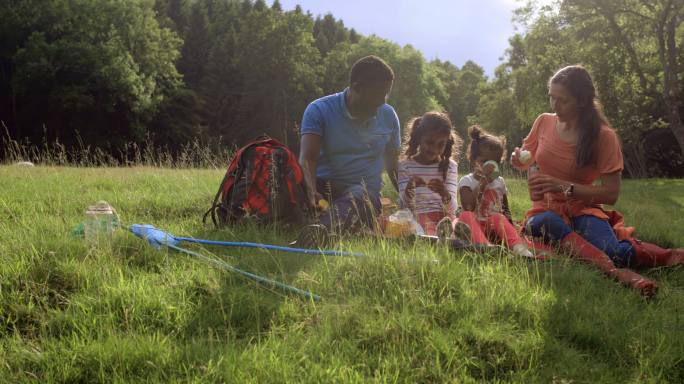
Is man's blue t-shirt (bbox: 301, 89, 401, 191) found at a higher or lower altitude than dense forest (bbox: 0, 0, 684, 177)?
lower

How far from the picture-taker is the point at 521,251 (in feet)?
11.3

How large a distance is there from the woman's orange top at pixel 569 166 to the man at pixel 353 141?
54.1 inches

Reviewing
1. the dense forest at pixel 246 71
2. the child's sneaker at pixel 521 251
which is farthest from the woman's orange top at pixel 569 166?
the dense forest at pixel 246 71

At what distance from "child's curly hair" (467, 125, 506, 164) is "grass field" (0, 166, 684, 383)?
1.66 meters

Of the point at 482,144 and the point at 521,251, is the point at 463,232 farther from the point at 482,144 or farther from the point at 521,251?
the point at 482,144

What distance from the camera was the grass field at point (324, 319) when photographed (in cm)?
202

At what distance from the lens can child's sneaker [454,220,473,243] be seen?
356cm

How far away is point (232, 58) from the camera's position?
40.3 metres

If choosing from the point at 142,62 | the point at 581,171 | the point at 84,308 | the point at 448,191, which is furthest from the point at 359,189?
the point at 142,62

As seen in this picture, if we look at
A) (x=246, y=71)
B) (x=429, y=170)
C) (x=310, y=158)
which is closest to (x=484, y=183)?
(x=429, y=170)

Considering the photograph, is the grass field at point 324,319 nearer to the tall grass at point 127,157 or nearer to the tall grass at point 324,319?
the tall grass at point 324,319


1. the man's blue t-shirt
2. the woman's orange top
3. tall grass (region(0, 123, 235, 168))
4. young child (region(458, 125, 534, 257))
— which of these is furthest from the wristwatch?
tall grass (region(0, 123, 235, 168))

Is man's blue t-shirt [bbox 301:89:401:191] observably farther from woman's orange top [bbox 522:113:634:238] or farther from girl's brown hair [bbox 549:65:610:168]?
girl's brown hair [bbox 549:65:610:168]

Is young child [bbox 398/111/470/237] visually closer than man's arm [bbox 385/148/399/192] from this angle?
Yes
